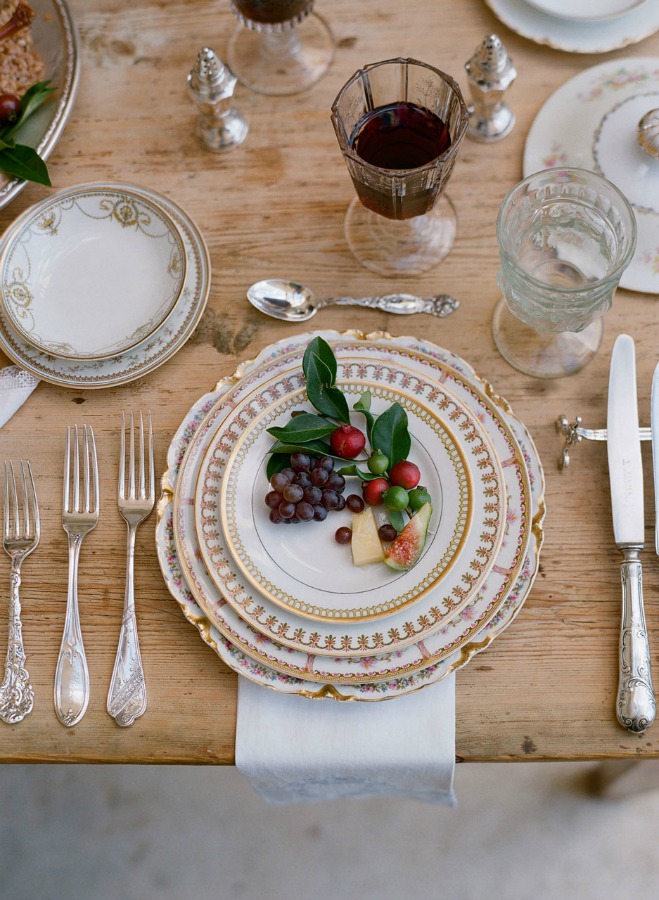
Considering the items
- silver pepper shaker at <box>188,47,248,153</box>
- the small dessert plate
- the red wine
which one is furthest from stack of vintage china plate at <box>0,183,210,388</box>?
the small dessert plate

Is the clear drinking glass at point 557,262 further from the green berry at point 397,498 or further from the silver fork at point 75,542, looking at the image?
the silver fork at point 75,542

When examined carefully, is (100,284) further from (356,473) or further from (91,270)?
(356,473)

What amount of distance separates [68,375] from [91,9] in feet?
1.94

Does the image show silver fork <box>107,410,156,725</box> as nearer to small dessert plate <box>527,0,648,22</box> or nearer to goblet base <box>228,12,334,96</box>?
goblet base <box>228,12,334,96</box>

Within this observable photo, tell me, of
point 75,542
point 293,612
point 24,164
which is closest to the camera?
point 293,612

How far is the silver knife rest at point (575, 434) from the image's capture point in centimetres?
82

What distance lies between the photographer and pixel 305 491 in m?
0.77

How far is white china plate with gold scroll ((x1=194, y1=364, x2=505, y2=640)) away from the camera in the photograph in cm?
73

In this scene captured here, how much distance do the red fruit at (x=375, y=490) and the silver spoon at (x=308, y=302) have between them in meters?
0.24

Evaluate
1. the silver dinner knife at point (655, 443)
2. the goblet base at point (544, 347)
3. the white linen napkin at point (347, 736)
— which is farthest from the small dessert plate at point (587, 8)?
the white linen napkin at point (347, 736)

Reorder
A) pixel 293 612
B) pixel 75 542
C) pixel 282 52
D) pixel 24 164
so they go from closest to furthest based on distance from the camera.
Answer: pixel 293 612
pixel 75 542
pixel 24 164
pixel 282 52

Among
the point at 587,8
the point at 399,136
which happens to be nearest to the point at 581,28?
the point at 587,8

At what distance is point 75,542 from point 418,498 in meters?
0.39

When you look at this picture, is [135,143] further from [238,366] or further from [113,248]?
[238,366]
